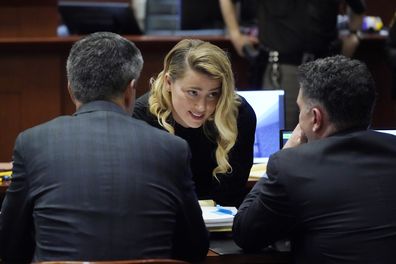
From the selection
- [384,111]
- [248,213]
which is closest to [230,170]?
[248,213]

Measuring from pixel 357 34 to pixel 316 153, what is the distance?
3.85 metres

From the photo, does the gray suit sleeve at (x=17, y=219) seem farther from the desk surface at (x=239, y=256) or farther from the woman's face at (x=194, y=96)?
the woman's face at (x=194, y=96)

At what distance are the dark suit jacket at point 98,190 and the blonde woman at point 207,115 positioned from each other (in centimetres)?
91

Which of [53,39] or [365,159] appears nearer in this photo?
[365,159]

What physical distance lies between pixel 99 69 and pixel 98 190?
0.35 metres

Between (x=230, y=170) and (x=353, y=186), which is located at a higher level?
(x=353, y=186)

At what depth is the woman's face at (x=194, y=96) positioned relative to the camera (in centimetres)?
324

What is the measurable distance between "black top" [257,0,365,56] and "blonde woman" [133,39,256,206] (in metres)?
2.36

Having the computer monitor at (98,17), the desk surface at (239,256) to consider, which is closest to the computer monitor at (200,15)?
the computer monitor at (98,17)

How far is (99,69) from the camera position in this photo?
238 centimetres

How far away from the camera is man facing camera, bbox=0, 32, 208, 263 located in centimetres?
223

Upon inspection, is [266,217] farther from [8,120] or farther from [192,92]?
[8,120]

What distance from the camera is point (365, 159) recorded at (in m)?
2.43

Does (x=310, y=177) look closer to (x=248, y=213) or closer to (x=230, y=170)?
(x=248, y=213)
